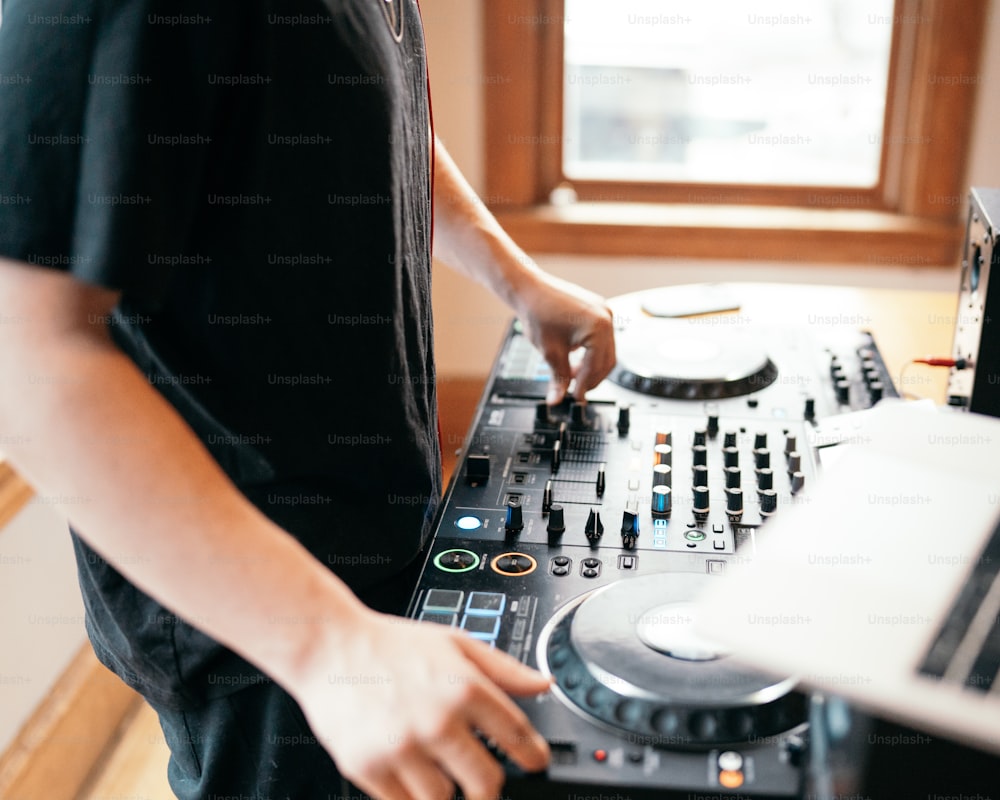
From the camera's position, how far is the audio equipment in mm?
996

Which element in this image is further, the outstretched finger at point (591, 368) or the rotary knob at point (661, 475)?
the outstretched finger at point (591, 368)

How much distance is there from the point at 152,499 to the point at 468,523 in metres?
0.36

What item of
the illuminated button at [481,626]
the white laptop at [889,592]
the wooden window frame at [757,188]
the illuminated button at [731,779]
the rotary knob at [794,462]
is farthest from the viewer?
the wooden window frame at [757,188]

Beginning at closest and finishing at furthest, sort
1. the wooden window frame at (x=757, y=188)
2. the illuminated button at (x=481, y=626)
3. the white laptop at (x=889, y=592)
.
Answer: the white laptop at (x=889, y=592)
the illuminated button at (x=481, y=626)
the wooden window frame at (x=757, y=188)

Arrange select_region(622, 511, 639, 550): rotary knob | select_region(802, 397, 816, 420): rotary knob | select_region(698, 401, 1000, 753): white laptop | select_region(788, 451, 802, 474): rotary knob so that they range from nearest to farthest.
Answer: select_region(698, 401, 1000, 753): white laptop, select_region(622, 511, 639, 550): rotary knob, select_region(788, 451, 802, 474): rotary knob, select_region(802, 397, 816, 420): rotary knob

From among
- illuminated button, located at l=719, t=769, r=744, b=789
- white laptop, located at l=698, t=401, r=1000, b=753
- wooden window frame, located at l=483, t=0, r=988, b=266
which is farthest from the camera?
wooden window frame, located at l=483, t=0, r=988, b=266

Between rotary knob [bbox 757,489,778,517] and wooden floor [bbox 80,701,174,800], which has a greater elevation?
rotary knob [bbox 757,489,778,517]

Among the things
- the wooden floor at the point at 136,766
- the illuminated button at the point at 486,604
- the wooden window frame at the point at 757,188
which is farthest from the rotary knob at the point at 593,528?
the wooden window frame at the point at 757,188

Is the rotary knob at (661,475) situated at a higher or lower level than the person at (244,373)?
lower

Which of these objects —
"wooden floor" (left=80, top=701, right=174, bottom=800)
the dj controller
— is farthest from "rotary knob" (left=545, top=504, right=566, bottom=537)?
"wooden floor" (left=80, top=701, right=174, bottom=800)

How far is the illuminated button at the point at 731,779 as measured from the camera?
57 cm

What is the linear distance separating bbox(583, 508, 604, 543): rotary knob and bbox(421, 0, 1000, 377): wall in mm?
1838

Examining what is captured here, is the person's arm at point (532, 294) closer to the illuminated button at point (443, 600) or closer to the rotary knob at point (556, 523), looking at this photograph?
the rotary knob at point (556, 523)

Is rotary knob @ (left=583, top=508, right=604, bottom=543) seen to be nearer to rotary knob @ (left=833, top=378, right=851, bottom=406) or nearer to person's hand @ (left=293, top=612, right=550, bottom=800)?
person's hand @ (left=293, top=612, right=550, bottom=800)
